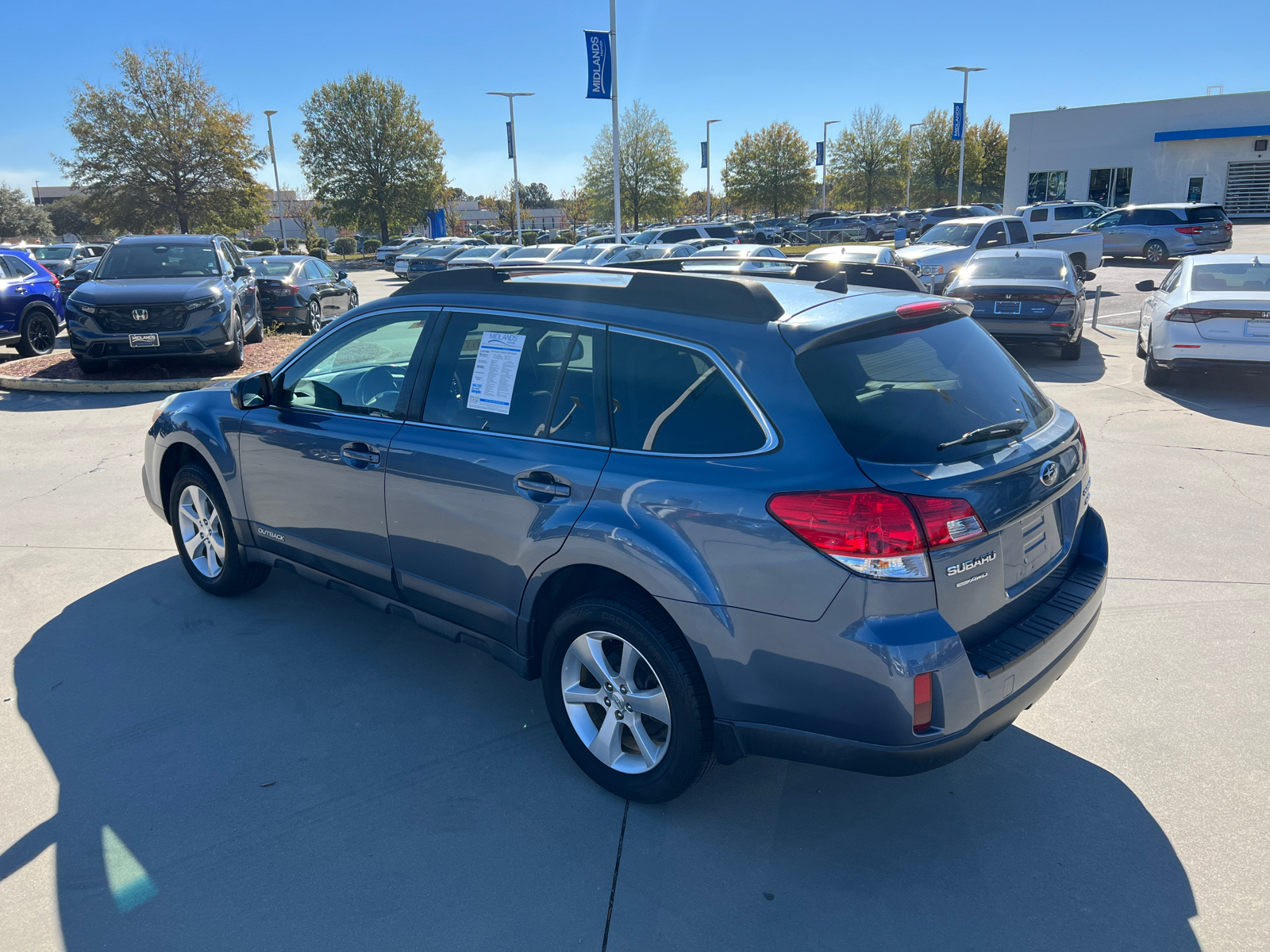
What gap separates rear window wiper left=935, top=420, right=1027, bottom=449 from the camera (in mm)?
2851

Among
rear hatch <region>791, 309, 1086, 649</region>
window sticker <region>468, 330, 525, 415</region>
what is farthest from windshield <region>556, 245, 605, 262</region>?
rear hatch <region>791, 309, 1086, 649</region>

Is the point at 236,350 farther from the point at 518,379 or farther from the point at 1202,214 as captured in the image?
the point at 1202,214

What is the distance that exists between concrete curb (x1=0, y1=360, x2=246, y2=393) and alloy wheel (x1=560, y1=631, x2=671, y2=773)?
938 cm

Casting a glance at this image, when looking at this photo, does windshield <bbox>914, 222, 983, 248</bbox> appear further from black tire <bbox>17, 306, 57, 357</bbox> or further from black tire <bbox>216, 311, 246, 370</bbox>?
black tire <bbox>17, 306, 57, 357</bbox>

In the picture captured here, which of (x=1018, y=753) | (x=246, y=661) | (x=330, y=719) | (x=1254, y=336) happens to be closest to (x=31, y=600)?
→ (x=246, y=661)

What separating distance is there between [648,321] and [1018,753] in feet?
7.28

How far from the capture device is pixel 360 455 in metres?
3.90

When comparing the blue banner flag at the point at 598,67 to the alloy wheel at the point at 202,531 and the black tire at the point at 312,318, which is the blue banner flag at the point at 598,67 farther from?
the alloy wheel at the point at 202,531

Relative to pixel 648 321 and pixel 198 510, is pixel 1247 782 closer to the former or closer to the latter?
pixel 648 321

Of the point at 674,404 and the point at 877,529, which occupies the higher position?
the point at 674,404

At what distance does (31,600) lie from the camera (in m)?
5.07

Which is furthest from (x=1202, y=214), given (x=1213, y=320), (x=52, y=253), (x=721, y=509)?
(x=52, y=253)

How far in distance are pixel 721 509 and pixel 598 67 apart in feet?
82.8

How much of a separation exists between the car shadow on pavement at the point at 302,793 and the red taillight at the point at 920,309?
6.67 feet
